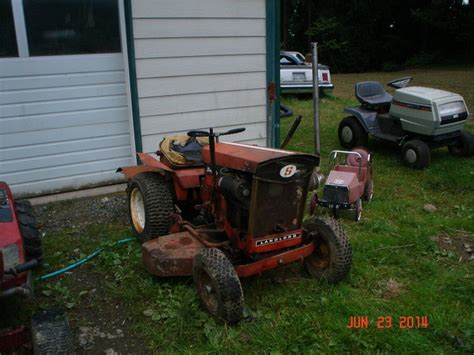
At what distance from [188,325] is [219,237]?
2.41 feet

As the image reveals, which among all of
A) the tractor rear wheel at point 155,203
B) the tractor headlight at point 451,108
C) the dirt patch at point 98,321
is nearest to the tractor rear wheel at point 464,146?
the tractor headlight at point 451,108

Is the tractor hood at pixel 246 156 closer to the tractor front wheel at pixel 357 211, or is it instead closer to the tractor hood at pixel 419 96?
the tractor front wheel at pixel 357 211

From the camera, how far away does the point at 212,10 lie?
6.18m

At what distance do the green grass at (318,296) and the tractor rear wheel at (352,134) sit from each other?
103 inches

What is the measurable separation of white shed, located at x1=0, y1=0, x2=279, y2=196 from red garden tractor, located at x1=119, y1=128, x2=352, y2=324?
2.29 metres

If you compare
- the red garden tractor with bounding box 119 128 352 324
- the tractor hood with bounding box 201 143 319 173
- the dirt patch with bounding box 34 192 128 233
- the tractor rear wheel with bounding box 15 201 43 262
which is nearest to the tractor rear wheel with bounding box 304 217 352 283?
the red garden tractor with bounding box 119 128 352 324

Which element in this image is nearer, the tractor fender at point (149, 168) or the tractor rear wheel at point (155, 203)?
the tractor rear wheel at point (155, 203)

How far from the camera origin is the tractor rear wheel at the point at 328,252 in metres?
3.51

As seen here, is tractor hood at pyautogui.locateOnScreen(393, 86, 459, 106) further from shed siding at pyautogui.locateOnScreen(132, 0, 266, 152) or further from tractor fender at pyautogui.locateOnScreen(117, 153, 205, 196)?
tractor fender at pyautogui.locateOnScreen(117, 153, 205, 196)

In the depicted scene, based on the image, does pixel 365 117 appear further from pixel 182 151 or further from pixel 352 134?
pixel 182 151

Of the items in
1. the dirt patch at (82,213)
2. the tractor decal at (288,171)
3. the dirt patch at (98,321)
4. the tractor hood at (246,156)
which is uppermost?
the tractor hood at (246,156)

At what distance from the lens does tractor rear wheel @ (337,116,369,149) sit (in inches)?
304

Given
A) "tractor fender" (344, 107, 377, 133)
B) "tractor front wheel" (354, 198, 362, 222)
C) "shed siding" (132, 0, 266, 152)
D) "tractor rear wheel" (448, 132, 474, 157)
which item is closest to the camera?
"tractor front wheel" (354, 198, 362, 222)

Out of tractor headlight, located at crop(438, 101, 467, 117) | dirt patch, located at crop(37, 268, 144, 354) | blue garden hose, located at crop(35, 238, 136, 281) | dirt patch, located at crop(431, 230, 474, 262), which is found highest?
tractor headlight, located at crop(438, 101, 467, 117)
